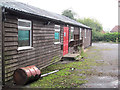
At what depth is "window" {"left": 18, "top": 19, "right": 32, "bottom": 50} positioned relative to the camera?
727cm

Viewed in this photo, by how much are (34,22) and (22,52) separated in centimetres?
189

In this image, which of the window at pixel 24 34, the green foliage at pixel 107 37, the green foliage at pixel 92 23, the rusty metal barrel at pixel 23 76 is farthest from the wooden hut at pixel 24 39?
the green foliage at pixel 92 23

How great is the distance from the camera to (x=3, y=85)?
601 cm

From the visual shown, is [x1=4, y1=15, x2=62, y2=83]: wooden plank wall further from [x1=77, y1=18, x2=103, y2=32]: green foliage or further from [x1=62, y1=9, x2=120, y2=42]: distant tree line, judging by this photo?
[x1=77, y1=18, x2=103, y2=32]: green foliage

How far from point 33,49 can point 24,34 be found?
1.04 m

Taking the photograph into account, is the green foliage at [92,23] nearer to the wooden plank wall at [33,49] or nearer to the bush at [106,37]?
Result: the bush at [106,37]

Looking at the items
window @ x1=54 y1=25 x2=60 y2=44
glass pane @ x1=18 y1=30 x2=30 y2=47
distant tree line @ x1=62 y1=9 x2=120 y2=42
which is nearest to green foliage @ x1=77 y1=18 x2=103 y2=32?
distant tree line @ x1=62 y1=9 x2=120 y2=42

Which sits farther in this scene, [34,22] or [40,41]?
[40,41]

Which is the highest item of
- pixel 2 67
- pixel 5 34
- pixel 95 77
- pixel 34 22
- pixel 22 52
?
pixel 34 22

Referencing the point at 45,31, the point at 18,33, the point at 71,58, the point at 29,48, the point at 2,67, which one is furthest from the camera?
the point at 71,58

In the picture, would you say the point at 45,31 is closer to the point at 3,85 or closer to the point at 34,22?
the point at 34,22

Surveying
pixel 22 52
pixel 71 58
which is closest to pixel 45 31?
pixel 22 52

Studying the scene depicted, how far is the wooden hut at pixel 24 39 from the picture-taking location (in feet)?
19.9

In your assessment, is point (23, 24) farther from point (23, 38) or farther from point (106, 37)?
point (106, 37)
